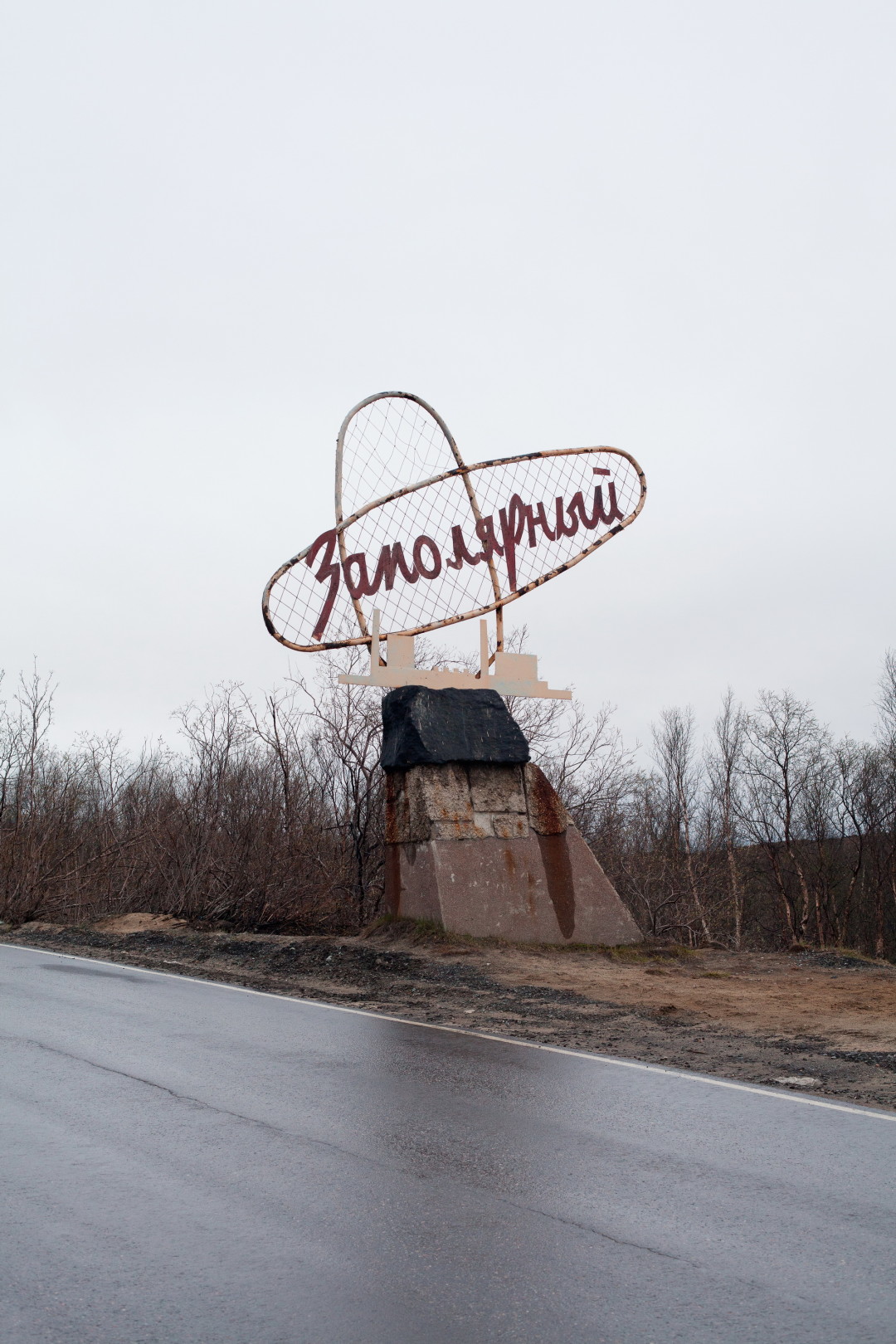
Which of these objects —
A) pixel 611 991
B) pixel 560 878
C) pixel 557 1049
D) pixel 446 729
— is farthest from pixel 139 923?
pixel 557 1049

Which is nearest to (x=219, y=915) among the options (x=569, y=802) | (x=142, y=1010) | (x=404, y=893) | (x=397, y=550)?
(x=404, y=893)

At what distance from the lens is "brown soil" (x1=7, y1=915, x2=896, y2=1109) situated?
8.22m

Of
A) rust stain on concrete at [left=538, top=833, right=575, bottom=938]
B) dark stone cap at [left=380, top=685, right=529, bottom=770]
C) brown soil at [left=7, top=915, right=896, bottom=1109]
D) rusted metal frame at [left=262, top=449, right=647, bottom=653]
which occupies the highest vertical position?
rusted metal frame at [left=262, top=449, right=647, bottom=653]

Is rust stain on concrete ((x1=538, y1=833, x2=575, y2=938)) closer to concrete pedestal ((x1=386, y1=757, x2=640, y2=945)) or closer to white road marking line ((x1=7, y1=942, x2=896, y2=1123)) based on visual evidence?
concrete pedestal ((x1=386, y1=757, x2=640, y2=945))

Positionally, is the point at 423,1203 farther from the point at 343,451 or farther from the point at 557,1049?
the point at 343,451

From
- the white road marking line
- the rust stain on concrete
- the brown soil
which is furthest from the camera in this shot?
the rust stain on concrete

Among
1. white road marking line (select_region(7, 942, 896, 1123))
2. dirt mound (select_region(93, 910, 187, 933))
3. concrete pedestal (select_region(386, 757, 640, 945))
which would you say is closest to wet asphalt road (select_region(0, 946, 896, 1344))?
white road marking line (select_region(7, 942, 896, 1123))

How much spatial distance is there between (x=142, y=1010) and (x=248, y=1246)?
5934mm

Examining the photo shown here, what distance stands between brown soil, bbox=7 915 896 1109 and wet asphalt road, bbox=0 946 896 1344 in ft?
4.33

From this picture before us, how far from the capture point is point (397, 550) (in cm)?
1547

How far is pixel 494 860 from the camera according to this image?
15.0m

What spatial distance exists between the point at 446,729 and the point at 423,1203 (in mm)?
10896

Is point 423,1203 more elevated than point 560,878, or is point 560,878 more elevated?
point 560,878

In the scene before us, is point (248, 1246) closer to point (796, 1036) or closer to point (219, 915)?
point (796, 1036)
